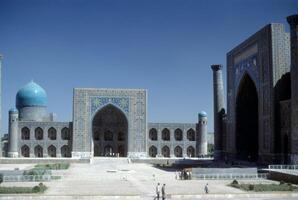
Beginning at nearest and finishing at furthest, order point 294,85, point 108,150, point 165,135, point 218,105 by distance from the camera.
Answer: point 294,85 → point 218,105 → point 108,150 → point 165,135

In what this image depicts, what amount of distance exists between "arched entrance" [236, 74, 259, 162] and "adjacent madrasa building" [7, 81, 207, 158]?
1154 cm

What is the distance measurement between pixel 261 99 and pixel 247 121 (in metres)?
5.53

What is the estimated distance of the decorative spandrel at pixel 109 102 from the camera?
43.8 metres

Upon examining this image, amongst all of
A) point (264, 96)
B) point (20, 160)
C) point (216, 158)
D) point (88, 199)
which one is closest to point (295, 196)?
point (88, 199)

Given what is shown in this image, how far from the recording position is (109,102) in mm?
44188

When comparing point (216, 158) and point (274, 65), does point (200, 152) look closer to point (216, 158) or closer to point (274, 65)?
point (216, 158)

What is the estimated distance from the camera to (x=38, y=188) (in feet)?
53.3

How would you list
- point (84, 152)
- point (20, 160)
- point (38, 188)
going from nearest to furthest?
point (38, 188), point (20, 160), point (84, 152)

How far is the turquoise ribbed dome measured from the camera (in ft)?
164

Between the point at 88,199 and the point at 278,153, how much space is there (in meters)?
15.1

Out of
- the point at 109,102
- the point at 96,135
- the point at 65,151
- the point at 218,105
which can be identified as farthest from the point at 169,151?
the point at 218,105

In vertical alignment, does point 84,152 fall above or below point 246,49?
below

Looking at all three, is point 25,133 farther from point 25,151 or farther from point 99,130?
point 99,130

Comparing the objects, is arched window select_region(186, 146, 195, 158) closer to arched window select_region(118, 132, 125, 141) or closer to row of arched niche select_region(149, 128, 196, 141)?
row of arched niche select_region(149, 128, 196, 141)
